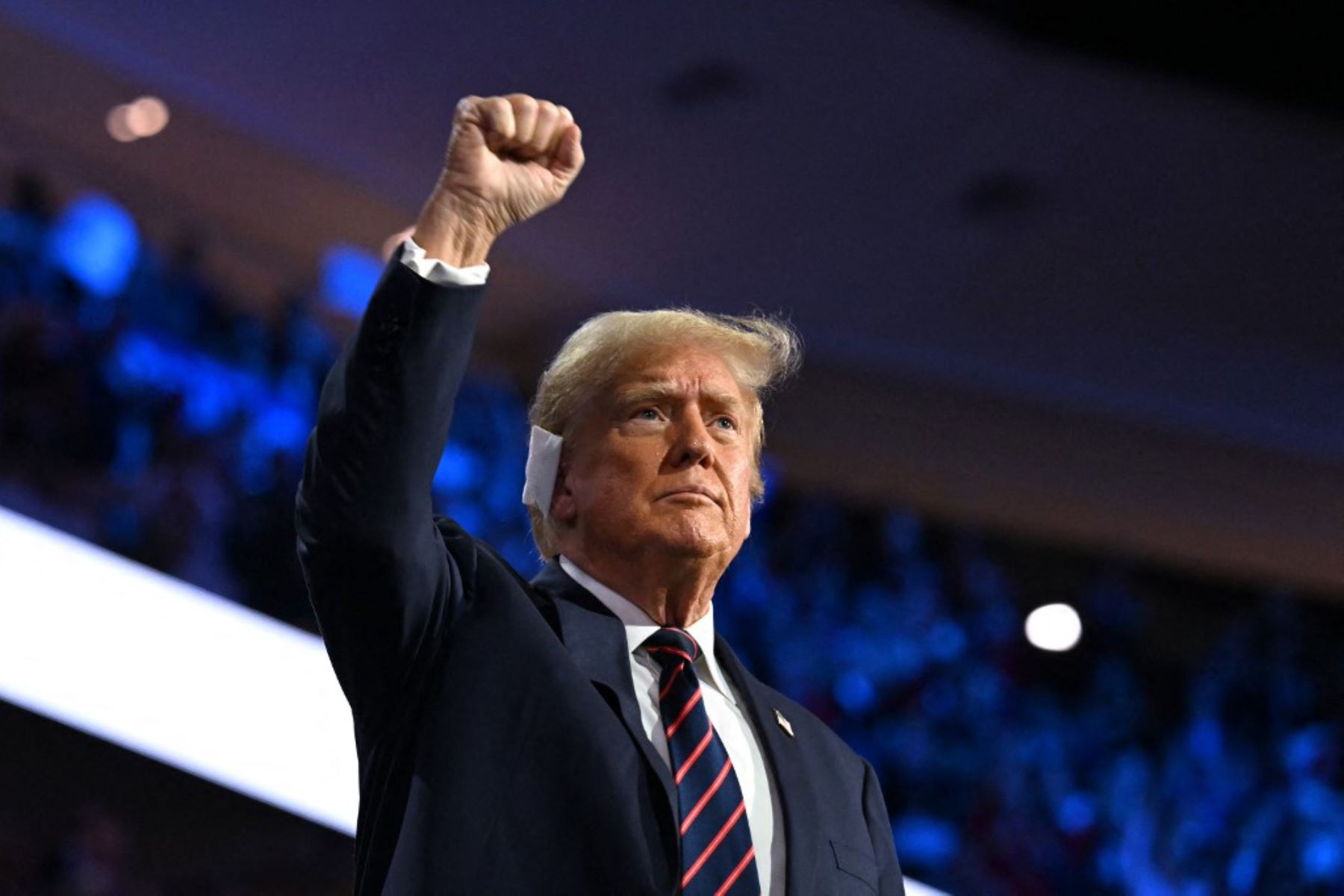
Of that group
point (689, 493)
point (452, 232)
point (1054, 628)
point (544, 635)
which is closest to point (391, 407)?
point (452, 232)

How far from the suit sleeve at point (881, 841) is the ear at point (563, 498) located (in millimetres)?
346

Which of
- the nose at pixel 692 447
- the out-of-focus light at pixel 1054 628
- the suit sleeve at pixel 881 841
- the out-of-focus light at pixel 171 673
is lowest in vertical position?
the out-of-focus light at pixel 171 673

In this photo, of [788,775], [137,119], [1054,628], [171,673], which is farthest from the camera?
[1054,628]

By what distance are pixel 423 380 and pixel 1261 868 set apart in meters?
5.64

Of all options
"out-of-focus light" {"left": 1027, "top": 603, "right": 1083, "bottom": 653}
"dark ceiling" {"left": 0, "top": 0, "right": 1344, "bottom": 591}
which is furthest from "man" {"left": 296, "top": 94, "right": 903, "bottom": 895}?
"out-of-focus light" {"left": 1027, "top": 603, "right": 1083, "bottom": 653}

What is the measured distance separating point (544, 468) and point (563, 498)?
1.3 inches

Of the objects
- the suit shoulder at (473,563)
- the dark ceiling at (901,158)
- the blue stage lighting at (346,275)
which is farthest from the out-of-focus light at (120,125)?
the suit shoulder at (473,563)

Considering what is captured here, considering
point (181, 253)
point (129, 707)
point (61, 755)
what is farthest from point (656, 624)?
point (181, 253)

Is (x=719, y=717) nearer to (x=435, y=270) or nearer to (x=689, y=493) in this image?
(x=689, y=493)

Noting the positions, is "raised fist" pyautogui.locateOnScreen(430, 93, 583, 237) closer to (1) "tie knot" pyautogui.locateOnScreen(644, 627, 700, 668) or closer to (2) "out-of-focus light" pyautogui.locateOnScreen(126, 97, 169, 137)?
(1) "tie knot" pyautogui.locateOnScreen(644, 627, 700, 668)

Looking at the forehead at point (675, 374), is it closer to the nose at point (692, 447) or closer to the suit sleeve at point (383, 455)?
the nose at point (692, 447)

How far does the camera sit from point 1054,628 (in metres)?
6.63

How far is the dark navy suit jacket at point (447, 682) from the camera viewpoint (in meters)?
1.08

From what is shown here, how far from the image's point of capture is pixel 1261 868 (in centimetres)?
597
